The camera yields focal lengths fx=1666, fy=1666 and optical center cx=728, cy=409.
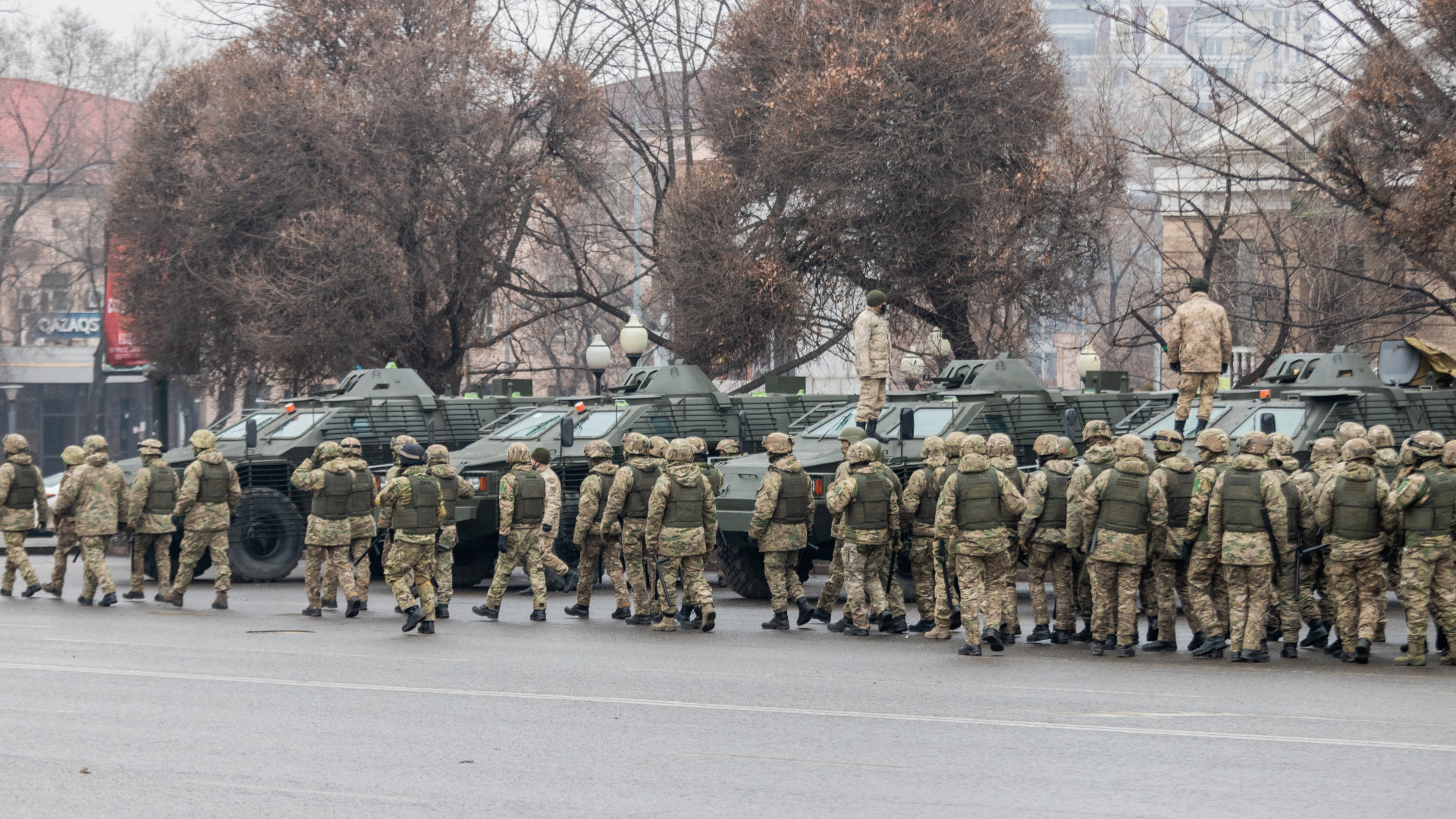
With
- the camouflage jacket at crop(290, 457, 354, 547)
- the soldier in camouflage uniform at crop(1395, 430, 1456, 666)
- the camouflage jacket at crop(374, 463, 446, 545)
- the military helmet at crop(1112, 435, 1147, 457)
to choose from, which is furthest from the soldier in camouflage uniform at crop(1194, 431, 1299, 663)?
the camouflage jacket at crop(290, 457, 354, 547)

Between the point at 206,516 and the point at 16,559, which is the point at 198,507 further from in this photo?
the point at 16,559

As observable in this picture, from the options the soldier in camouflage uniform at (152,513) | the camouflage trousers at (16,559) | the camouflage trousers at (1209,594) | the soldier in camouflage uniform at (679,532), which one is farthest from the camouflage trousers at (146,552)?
the camouflage trousers at (1209,594)

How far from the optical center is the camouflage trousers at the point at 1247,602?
11727 mm

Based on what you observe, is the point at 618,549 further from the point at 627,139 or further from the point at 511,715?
the point at 627,139

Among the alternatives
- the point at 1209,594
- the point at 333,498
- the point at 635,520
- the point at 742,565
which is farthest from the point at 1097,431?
the point at 333,498

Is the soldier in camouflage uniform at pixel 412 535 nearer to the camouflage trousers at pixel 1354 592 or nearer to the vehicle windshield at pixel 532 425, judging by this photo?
the vehicle windshield at pixel 532 425

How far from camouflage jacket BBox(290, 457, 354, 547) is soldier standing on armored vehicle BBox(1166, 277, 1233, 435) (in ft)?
24.5

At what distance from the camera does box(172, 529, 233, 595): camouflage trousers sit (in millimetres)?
15688

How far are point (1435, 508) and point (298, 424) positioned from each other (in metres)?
13.2

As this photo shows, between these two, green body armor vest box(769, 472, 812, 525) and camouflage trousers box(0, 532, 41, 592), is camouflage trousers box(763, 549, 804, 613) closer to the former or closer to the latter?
green body armor vest box(769, 472, 812, 525)

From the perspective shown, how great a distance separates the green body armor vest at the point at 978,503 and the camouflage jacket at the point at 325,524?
18.4 ft

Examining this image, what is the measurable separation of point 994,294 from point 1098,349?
27.8m

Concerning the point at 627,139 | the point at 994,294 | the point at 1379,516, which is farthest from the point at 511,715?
the point at 627,139

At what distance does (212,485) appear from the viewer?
1611 centimetres
